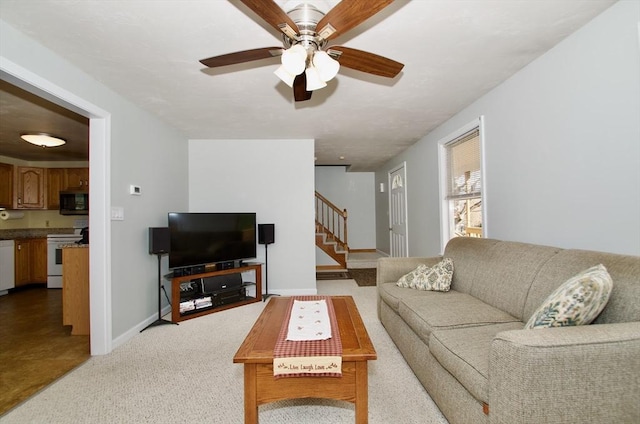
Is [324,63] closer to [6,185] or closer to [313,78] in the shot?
[313,78]

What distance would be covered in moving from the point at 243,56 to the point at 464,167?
2892mm

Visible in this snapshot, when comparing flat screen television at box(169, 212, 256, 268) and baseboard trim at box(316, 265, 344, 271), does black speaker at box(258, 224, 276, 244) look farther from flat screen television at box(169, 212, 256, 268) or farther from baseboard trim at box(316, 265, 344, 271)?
baseboard trim at box(316, 265, 344, 271)

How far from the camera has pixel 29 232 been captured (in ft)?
17.0

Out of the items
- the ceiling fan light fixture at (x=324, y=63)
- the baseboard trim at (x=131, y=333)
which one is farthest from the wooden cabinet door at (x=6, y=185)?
the ceiling fan light fixture at (x=324, y=63)

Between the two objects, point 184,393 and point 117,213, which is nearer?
point 184,393

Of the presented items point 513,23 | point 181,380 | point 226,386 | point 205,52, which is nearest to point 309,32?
point 205,52

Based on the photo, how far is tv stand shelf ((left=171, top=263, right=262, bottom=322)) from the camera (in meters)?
3.21

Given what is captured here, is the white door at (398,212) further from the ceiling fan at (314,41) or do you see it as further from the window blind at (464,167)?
the ceiling fan at (314,41)

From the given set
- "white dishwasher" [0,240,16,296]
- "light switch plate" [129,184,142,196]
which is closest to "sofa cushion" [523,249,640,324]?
"light switch plate" [129,184,142,196]

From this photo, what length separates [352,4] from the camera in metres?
1.22

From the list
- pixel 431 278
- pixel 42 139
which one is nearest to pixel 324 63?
pixel 431 278

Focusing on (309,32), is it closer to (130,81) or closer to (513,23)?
(513,23)

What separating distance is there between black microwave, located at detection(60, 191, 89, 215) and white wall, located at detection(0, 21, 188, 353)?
2611mm

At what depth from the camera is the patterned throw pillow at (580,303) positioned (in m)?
1.21
